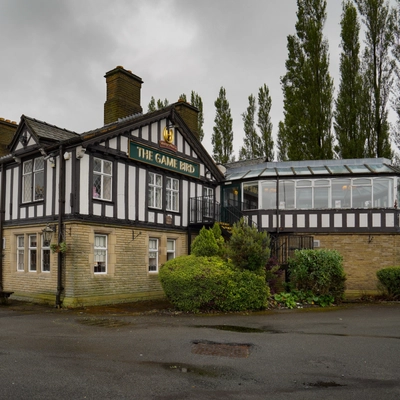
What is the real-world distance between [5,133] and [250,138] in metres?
24.8

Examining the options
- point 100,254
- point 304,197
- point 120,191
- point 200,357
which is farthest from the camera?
point 304,197

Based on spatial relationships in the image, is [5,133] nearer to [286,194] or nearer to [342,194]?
[286,194]

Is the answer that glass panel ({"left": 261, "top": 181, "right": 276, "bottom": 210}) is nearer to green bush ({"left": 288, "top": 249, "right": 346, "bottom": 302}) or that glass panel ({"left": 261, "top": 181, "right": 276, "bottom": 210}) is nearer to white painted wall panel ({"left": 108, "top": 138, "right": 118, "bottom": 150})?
green bush ({"left": 288, "top": 249, "right": 346, "bottom": 302})

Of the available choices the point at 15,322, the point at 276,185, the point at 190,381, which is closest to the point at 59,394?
the point at 190,381

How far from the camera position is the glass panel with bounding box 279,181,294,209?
20.2m

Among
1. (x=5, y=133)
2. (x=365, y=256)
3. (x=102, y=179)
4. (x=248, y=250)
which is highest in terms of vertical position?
(x=5, y=133)

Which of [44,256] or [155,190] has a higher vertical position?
[155,190]

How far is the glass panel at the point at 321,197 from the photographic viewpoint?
1988 cm

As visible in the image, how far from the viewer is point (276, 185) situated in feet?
66.6

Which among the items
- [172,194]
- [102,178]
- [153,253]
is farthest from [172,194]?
[102,178]

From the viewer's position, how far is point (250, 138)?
41.1 m

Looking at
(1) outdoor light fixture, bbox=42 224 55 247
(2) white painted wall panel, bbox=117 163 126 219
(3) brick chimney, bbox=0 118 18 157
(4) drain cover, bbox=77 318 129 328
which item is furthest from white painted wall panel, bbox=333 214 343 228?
(3) brick chimney, bbox=0 118 18 157

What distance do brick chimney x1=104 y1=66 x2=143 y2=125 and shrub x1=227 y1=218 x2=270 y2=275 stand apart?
8468 mm

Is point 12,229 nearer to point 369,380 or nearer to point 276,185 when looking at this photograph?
point 276,185
